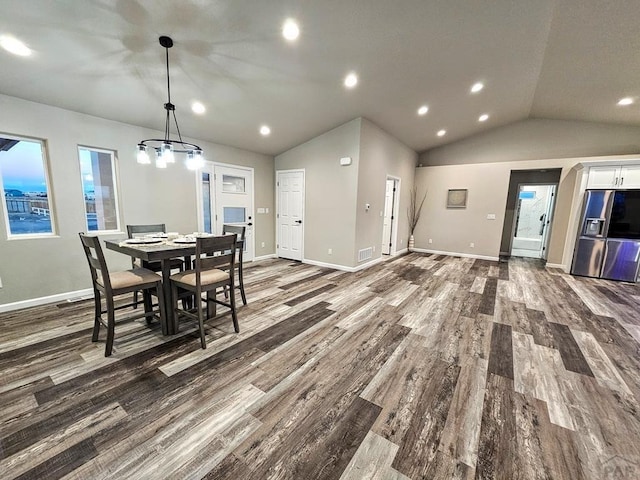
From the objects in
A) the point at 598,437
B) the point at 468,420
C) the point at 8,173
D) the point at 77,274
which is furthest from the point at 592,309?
the point at 8,173

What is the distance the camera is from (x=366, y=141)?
190 inches

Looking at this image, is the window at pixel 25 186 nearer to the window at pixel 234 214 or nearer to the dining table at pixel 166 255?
the dining table at pixel 166 255

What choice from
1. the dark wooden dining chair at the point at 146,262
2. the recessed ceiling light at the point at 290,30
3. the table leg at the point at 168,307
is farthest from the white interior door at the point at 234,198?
the recessed ceiling light at the point at 290,30

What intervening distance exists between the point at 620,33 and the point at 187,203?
6.26m

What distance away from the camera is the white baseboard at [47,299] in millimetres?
3011

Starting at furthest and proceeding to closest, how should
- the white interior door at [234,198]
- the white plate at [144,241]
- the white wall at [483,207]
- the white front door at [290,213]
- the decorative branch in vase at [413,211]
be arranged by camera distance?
1. the decorative branch in vase at [413,211]
2. the white front door at [290,213]
3. the white wall at [483,207]
4. the white interior door at [234,198]
5. the white plate at [144,241]

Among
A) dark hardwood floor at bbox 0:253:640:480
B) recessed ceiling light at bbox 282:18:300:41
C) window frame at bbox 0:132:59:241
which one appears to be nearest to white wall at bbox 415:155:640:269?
dark hardwood floor at bbox 0:253:640:480

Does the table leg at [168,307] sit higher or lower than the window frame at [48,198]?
lower

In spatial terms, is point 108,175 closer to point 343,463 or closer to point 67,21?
point 67,21

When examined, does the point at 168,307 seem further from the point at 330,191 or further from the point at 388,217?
the point at 388,217

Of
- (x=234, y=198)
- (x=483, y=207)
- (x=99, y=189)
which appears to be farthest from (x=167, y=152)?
(x=483, y=207)

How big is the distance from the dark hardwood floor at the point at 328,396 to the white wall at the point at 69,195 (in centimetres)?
43

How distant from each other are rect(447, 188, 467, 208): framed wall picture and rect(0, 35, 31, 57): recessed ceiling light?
786 centimetres

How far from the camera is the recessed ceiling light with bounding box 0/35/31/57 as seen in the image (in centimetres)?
217
